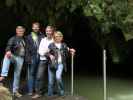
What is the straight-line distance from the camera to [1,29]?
14609 millimetres

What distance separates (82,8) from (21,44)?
6.87 ft

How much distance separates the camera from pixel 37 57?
9977 millimetres

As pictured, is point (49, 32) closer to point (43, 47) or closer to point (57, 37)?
point (57, 37)

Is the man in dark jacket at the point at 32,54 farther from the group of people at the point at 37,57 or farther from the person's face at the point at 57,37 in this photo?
the person's face at the point at 57,37

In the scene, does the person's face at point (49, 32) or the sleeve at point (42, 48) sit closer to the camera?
the person's face at point (49, 32)

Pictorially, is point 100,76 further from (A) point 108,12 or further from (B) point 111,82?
(A) point 108,12

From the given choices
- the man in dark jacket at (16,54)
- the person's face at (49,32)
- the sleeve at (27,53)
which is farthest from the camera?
the sleeve at (27,53)

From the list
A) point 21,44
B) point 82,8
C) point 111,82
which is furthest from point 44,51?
point 111,82

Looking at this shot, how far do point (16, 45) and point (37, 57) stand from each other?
586mm

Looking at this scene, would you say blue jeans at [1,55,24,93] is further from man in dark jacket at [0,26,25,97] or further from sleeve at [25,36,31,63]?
sleeve at [25,36,31,63]

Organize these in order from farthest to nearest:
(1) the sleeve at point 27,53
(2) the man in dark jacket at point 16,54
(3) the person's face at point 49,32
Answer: (1) the sleeve at point 27,53 → (2) the man in dark jacket at point 16,54 → (3) the person's face at point 49,32

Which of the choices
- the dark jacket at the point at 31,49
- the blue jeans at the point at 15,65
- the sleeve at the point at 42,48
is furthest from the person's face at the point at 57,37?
the blue jeans at the point at 15,65

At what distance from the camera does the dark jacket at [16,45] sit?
978cm

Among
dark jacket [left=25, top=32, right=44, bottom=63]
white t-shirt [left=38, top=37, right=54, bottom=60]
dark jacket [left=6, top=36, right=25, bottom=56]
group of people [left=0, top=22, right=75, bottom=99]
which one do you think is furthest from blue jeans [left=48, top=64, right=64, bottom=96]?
dark jacket [left=6, top=36, right=25, bottom=56]
